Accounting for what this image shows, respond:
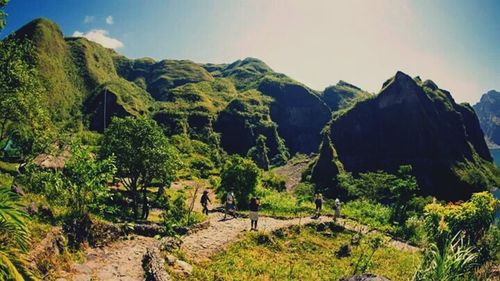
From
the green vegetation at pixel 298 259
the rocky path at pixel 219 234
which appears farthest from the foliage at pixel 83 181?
the green vegetation at pixel 298 259

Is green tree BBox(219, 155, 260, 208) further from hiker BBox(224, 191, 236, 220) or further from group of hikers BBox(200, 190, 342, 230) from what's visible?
hiker BBox(224, 191, 236, 220)

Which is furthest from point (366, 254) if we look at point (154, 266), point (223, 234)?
point (154, 266)

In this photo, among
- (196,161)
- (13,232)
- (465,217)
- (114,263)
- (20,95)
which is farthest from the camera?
(196,161)

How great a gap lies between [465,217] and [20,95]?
1088 inches

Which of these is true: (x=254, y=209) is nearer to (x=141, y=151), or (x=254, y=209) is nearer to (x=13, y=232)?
(x=141, y=151)

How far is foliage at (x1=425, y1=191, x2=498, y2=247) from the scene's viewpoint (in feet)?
56.2

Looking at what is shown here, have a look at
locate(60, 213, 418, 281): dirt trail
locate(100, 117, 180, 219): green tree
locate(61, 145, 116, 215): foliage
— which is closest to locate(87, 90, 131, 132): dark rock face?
locate(100, 117, 180, 219): green tree

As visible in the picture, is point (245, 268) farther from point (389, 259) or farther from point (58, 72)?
point (58, 72)

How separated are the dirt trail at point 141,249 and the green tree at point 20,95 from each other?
14.4 metres

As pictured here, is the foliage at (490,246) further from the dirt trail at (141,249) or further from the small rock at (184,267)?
the small rock at (184,267)

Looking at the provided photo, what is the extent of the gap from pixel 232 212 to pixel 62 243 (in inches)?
663

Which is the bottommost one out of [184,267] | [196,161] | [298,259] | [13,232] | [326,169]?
[298,259]

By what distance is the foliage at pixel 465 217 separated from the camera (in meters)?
17.1

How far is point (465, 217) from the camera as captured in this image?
56.2ft
